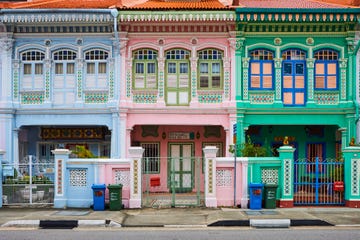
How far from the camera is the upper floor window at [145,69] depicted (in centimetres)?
2205

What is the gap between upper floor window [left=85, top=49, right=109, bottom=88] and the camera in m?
22.1

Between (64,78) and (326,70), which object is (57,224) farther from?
(326,70)

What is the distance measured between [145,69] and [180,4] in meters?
3.06

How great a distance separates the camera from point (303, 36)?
2180 cm

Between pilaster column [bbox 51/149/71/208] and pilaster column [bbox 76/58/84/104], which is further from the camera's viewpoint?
pilaster column [bbox 76/58/84/104]

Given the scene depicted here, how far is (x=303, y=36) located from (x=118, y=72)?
7.59 meters

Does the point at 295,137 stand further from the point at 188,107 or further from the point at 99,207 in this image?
the point at 99,207

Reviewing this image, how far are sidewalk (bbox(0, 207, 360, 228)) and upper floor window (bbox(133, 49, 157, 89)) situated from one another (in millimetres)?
6603

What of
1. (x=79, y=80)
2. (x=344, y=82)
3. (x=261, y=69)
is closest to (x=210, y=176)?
(x=261, y=69)

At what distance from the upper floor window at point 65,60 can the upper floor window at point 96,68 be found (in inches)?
24.2

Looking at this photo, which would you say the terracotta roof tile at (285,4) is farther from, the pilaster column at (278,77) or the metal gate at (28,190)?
the metal gate at (28,190)

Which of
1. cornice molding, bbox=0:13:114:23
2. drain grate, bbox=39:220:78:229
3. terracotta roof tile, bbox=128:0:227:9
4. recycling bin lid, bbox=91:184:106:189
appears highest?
terracotta roof tile, bbox=128:0:227:9

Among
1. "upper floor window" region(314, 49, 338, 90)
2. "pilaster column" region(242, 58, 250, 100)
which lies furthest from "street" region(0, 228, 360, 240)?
"upper floor window" region(314, 49, 338, 90)

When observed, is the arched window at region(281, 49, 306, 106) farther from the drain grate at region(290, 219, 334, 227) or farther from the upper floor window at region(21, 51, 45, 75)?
the upper floor window at region(21, 51, 45, 75)
